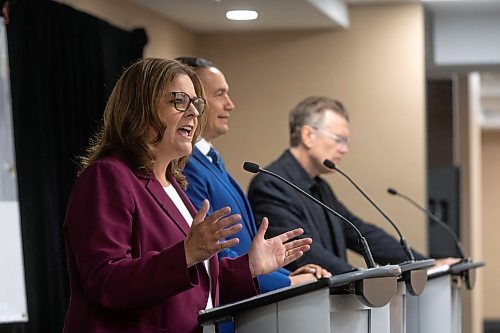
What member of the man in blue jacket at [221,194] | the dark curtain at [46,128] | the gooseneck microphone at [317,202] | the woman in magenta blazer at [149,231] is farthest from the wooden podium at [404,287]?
the dark curtain at [46,128]

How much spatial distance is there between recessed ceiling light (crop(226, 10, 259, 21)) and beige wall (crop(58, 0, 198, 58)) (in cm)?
36

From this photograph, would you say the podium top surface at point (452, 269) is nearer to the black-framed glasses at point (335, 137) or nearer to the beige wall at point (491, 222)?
the black-framed glasses at point (335, 137)

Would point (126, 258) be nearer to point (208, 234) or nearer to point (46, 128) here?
point (208, 234)

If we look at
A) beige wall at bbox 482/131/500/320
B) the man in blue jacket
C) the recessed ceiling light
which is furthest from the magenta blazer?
beige wall at bbox 482/131/500/320

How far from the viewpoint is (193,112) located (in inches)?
96.3

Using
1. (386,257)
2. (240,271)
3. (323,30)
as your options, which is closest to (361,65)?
(323,30)

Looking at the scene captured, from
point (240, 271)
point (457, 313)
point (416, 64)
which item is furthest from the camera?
point (416, 64)

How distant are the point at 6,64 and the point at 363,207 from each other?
2893 mm

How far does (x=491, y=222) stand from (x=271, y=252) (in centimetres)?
1490

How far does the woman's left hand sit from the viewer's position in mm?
2500

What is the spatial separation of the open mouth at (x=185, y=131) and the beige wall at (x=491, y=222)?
573 inches

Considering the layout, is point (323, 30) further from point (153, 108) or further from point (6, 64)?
point (153, 108)

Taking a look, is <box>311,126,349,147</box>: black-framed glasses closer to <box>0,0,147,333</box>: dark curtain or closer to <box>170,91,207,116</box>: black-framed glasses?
<box>0,0,147,333</box>: dark curtain

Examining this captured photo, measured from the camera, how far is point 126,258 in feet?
7.25
